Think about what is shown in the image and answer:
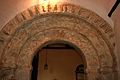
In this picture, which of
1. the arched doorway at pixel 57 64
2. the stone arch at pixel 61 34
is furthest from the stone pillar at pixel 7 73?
the arched doorway at pixel 57 64

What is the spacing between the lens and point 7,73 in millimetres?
2211

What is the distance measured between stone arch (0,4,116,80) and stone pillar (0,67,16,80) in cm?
7

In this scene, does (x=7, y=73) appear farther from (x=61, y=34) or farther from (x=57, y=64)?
(x=57, y=64)

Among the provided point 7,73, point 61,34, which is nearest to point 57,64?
point 61,34

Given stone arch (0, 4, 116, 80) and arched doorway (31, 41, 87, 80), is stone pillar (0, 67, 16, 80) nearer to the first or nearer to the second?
stone arch (0, 4, 116, 80)

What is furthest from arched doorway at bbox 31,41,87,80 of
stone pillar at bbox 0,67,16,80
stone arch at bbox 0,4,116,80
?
stone pillar at bbox 0,67,16,80

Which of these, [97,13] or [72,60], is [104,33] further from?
[72,60]

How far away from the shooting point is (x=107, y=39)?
232cm

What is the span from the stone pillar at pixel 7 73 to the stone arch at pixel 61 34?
0.22ft

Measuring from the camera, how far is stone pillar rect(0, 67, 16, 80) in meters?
2.20

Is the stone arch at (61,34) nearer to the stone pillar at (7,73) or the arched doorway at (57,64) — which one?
the stone pillar at (7,73)

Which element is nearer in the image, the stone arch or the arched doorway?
the stone arch

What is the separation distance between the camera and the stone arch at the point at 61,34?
7.45 ft

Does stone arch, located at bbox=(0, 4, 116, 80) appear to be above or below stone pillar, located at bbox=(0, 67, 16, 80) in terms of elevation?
above
